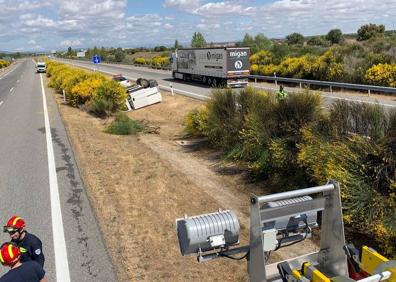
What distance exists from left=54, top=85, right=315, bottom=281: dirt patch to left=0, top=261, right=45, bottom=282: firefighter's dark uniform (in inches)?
72.2

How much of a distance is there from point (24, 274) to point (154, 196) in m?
5.56

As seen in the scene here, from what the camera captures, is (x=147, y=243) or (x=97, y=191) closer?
(x=147, y=243)

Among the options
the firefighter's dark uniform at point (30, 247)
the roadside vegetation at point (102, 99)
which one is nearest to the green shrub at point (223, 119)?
the roadside vegetation at point (102, 99)

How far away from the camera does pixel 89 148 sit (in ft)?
48.3

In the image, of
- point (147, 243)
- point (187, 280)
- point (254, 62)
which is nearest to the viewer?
point (187, 280)

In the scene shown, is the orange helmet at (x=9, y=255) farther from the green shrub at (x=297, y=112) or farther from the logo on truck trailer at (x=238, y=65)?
the logo on truck trailer at (x=238, y=65)

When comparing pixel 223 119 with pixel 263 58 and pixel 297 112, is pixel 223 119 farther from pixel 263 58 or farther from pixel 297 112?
pixel 263 58

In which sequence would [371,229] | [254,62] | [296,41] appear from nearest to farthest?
1. [371,229]
2. [254,62]
3. [296,41]

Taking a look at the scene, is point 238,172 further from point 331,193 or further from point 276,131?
point 331,193

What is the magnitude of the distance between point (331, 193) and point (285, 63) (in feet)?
112

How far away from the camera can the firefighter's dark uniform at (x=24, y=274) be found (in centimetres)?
412

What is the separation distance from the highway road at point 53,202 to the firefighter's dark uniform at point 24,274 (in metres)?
1.71

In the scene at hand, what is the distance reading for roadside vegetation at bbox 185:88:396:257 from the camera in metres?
6.94

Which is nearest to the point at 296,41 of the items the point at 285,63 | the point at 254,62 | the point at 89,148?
the point at 254,62
